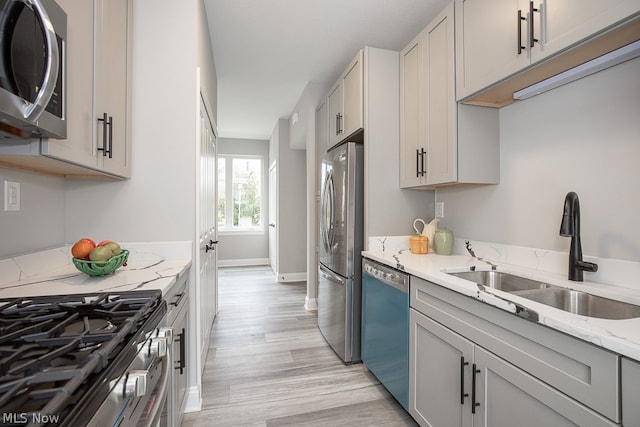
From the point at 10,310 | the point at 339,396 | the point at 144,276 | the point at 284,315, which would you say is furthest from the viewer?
the point at 284,315

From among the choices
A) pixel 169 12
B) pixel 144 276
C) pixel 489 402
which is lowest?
pixel 489 402

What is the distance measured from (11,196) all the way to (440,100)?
7.44ft

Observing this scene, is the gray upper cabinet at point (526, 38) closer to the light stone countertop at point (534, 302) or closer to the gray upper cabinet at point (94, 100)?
the light stone countertop at point (534, 302)

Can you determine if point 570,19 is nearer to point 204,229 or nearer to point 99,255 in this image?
point 99,255

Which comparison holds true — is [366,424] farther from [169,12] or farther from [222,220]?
[222,220]

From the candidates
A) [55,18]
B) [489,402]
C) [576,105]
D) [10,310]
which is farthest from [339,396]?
[55,18]

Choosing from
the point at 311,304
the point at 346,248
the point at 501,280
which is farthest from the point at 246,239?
the point at 501,280

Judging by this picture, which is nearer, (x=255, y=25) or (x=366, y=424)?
(x=366, y=424)

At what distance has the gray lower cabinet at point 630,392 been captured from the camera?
0.73 meters

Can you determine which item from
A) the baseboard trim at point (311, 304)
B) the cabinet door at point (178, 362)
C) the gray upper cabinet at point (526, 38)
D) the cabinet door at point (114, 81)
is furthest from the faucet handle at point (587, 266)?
the baseboard trim at point (311, 304)

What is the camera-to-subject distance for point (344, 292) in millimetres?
2463

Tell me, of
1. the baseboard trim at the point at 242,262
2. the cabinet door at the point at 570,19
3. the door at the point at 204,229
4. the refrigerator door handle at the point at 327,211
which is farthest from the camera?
the baseboard trim at the point at 242,262

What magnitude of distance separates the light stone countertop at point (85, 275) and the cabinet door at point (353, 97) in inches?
62.7

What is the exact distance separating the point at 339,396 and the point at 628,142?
205 centimetres
